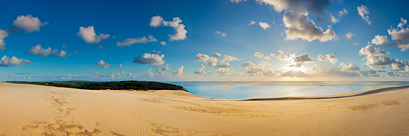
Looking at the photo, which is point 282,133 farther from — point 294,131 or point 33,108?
point 33,108

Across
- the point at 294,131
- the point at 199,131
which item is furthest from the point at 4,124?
the point at 294,131

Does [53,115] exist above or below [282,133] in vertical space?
above

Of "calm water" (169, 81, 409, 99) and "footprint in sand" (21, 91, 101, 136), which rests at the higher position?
"footprint in sand" (21, 91, 101, 136)

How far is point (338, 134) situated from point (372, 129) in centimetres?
154

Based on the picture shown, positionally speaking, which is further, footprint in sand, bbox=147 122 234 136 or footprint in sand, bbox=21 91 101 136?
footprint in sand, bbox=147 122 234 136

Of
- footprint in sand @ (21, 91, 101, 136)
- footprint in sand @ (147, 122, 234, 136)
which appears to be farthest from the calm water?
footprint in sand @ (21, 91, 101, 136)

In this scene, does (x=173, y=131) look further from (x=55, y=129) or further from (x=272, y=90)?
(x=272, y=90)

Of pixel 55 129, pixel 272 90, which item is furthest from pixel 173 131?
pixel 272 90

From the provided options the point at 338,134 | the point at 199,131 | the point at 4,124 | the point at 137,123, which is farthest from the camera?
the point at 137,123

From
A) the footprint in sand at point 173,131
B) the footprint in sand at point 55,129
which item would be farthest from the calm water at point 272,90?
the footprint in sand at point 55,129

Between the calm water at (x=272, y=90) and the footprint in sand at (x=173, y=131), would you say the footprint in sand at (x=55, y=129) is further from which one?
the calm water at (x=272, y=90)

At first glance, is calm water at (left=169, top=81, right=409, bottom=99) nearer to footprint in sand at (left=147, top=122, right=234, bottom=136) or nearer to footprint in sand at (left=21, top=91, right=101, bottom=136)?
footprint in sand at (left=147, top=122, right=234, bottom=136)

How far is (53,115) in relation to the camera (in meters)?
6.95

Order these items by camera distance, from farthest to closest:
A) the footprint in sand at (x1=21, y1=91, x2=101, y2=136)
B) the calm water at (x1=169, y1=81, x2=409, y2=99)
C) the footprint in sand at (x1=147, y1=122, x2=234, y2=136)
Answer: the calm water at (x1=169, y1=81, x2=409, y2=99), the footprint in sand at (x1=147, y1=122, x2=234, y2=136), the footprint in sand at (x1=21, y1=91, x2=101, y2=136)
